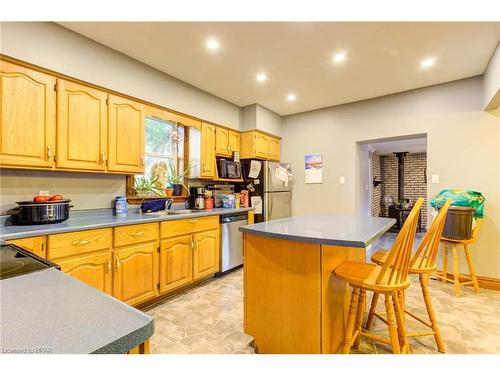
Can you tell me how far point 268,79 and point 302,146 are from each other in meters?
1.67

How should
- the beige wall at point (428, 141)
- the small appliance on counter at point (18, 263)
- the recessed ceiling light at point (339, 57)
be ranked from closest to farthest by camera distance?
1. the small appliance on counter at point (18, 263)
2. the recessed ceiling light at point (339, 57)
3. the beige wall at point (428, 141)

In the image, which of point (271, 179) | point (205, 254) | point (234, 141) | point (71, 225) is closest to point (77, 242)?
point (71, 225)

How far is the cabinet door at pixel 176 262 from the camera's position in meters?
2.52

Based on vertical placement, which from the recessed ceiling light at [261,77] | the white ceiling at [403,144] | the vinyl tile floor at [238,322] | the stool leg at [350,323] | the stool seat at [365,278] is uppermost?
the recessed ceiling light at [261,77]

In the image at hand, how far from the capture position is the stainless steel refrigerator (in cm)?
406

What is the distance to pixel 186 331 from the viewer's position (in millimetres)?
2025

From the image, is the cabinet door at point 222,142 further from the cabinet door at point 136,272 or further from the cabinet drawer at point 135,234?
the cabinet door at point 136,272

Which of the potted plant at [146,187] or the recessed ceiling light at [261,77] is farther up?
the recessed ceiling light at [261,77]

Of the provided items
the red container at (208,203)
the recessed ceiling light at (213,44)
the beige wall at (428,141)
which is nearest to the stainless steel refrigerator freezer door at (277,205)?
the beige wall at (428,141)

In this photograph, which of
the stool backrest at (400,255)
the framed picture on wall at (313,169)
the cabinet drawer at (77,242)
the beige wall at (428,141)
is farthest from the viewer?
the framed picture on wall at (313,169)

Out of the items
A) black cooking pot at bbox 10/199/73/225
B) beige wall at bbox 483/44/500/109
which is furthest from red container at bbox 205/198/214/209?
beige wall at bbox 483/44/500/109

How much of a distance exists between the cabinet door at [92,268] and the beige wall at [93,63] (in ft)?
5.18
